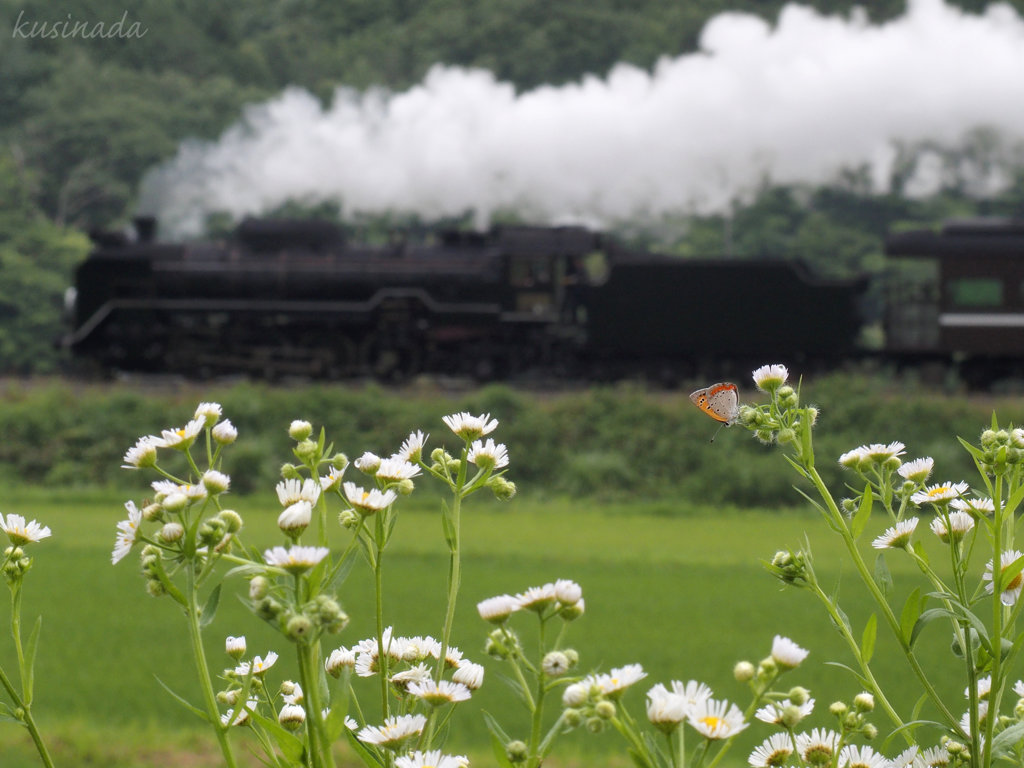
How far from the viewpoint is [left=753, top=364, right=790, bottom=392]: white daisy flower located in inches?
41.6

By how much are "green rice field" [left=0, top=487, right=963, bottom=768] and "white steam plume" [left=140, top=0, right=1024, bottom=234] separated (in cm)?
1295

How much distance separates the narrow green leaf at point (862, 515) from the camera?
100 centimetres

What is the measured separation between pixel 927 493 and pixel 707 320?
16.5 metres

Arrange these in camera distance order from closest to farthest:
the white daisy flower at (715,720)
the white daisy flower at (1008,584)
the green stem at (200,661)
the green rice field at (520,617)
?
the white daisy flower at (715,720) → the green stem at (200,661) → the white daisy flower at (1008,584) → the green rice field at (520,617)

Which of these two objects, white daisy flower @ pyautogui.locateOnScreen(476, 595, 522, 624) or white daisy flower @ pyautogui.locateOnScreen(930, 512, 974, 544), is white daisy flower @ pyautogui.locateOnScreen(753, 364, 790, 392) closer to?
white daisy flower @ pyautogui.locateOnScreen(930, 512, 974, 544)

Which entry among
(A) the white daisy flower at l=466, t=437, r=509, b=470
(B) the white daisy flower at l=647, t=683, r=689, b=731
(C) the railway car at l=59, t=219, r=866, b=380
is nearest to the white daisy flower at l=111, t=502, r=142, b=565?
(A) the white daisy flower at l=466, t=437, r=509, b=470

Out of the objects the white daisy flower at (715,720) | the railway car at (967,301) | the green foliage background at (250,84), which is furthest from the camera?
the green foliage background at (250,84)

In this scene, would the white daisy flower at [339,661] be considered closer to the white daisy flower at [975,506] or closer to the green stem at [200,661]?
the green stem at [200,661]

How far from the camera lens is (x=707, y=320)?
1725 centimetres

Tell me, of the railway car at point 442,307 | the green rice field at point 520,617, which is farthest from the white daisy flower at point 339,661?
the railway car at point 442,307

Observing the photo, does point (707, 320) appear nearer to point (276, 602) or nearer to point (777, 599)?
point (777, 599)

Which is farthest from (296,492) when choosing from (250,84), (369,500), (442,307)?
(250,84)

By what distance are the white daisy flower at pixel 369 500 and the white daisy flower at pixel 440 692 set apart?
154mm

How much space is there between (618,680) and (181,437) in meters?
0.46
